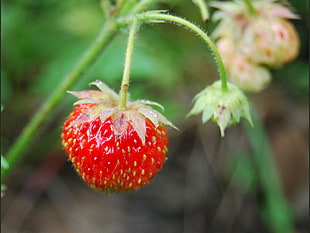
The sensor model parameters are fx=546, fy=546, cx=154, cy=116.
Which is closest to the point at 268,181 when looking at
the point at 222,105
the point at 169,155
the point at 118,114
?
the point at 169,155

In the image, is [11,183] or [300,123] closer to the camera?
[11,183]

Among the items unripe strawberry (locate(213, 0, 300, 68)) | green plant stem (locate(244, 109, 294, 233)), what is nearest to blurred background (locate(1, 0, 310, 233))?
green plant stem (locate(244, 109, 294, 233))

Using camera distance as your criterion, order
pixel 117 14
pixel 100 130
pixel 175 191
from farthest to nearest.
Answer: pixel 175 191 < pixel 117 14 < pixel 100 130

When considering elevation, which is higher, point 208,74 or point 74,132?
point 74,132

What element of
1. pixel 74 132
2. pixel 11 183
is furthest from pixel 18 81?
pixel 74 132

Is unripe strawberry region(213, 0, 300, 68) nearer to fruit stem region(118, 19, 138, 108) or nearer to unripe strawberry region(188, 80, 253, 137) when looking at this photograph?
unripe strawberry region(188, 80, 253, 137)

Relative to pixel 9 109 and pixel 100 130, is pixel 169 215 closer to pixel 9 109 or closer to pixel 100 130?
pixel 9 109

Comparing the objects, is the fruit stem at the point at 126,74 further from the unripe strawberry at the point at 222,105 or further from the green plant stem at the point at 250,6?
the green plant stem at the point at 250,6

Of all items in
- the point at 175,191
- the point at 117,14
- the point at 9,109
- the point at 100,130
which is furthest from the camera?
the point at 175,191
